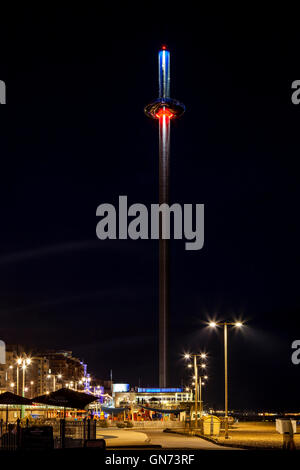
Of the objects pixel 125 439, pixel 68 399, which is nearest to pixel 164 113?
pixel 125 439

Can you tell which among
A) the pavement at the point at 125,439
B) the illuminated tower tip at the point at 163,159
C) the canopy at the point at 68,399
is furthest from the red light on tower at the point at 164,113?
the canopy at the point at 68,399

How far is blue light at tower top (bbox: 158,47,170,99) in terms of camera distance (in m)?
144

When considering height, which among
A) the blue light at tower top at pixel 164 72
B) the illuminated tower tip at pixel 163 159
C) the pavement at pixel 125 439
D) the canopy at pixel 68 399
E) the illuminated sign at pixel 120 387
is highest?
the blue light at tower top at pixel 164 72

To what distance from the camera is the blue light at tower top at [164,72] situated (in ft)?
473

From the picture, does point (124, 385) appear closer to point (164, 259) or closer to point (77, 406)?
point (164, 259)

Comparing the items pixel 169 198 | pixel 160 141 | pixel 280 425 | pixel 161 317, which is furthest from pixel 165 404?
pixel 280 425

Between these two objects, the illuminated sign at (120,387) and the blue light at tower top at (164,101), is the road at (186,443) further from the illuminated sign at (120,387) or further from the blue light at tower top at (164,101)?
the illuminated sign at (120,387)

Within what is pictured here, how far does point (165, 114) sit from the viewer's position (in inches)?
5591

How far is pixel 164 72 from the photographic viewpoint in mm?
144750

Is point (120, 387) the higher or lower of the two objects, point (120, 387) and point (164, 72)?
the lower

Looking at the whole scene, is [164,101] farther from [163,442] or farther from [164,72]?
[163,442]

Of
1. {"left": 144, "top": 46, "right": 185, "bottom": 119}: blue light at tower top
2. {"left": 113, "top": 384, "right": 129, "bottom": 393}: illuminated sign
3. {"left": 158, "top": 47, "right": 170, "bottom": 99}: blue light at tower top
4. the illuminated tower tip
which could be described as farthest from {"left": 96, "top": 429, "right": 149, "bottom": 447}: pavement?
{"left": 113, "top": 384, "right": 129, "bottom": 393}: illuminated sign

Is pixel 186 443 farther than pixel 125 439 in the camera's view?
No
